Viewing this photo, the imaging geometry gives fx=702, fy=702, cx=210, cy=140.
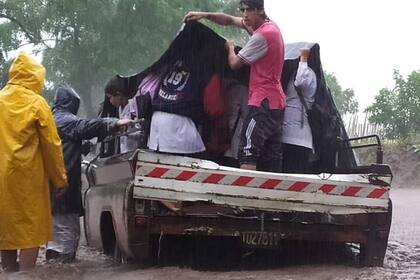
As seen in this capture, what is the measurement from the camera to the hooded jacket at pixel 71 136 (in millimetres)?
6148

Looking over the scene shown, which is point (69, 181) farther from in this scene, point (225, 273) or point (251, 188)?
point (251, 188)

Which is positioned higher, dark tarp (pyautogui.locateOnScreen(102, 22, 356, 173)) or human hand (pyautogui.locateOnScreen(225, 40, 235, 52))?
human hand (pyautogui.locateOnScreen(225, 40, 235, 52))

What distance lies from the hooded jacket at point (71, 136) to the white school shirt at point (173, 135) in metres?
0.51

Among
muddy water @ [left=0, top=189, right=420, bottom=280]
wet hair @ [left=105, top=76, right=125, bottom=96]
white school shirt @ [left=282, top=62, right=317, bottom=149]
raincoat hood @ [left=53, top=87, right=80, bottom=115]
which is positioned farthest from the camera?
wet hair @ [left=105, top=76, right=125, bottom=96]

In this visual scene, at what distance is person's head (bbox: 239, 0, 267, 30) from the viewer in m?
5.77

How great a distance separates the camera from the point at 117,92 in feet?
21.7

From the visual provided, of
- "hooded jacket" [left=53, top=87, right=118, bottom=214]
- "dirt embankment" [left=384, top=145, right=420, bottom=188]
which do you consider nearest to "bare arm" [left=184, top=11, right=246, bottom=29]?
"hooded jacket" [left=53, top=87, right=118, bottom=214]

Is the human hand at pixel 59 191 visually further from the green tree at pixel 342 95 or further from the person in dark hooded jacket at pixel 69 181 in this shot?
the green tree at pixel 342 95

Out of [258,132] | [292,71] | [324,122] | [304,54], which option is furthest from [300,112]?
[258,132]

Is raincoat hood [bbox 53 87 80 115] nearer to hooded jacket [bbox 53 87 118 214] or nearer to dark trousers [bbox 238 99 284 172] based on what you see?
hooded jacket [bbox 53 87 118 214]

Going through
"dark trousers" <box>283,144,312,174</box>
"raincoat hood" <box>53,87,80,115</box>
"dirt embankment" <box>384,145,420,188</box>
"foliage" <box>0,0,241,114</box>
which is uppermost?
"foliage" <box>0,0,241,114</box>

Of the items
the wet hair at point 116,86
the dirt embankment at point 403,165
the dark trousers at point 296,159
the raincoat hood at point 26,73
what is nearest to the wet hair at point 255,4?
the dark trousers at point 296,159

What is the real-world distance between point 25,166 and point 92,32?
20.4 meters

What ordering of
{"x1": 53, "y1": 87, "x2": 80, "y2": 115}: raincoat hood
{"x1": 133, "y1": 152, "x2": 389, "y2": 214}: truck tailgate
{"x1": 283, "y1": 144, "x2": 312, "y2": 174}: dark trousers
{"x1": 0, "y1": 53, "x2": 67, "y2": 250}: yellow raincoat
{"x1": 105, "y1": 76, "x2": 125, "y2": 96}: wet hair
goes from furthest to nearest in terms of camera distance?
{"x1": 105, "y1": 76, "x2": 125, "y2": 96}: wet hair < {"x1": 53, "y1": 87, "x2": 80, "y2": 115}: raincoat hood < {"x1": 283, "y1": 144, "x2": 312, "y2": 174}: dark trousers < {"x1": 133, "y1": 152, "x2": 389, "y2": 214}: truck tailgate < {"x1": 0, "y1": 53, "x2": 67, "y2": 250}: yellow raincoat
